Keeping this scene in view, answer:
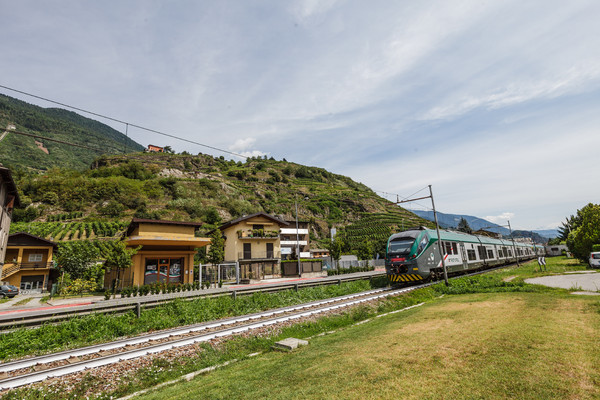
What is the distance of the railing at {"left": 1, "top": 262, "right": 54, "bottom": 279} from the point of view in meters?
35.1

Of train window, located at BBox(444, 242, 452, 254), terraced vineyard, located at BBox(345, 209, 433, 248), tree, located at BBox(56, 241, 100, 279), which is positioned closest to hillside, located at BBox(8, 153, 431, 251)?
terraced vineyard, located at BBox(345, 209, 433, 248)

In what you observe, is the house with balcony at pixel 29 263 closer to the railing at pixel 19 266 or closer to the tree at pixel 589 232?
the railing at pixel 19 266

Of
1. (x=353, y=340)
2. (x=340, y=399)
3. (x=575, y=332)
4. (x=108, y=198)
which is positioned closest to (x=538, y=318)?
(x=575, y=332)

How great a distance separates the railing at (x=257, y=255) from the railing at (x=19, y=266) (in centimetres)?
2529

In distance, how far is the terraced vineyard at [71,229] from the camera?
189 ft

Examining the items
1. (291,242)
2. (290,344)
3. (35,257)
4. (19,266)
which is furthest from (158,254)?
(291,242)

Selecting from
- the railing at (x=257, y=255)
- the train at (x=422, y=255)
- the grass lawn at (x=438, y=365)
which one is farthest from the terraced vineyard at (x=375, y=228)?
the grass lawn at (x=438, y=365)

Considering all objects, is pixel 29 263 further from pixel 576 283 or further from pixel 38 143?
pixel 38 143

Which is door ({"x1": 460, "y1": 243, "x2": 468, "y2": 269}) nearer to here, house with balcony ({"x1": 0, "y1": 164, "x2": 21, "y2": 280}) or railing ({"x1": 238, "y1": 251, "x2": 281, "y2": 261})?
railing ({"x1": 238, "y1": 251, "x2": 281, "y2": 261})

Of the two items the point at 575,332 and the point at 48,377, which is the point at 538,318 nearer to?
the point at 575,332

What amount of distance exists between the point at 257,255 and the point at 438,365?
36.7 metres

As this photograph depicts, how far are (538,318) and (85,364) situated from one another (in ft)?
39.0

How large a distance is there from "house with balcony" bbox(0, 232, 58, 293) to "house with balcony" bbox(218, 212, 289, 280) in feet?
76.8

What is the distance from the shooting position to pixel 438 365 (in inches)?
198
